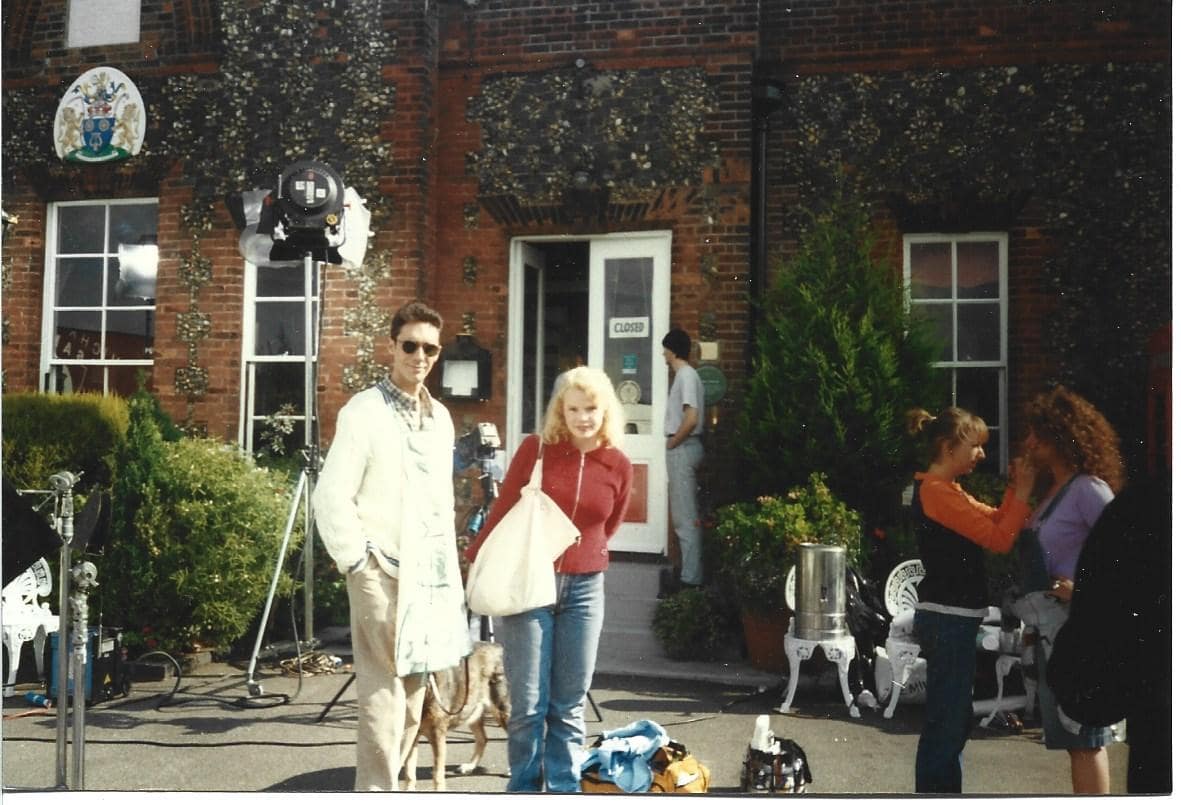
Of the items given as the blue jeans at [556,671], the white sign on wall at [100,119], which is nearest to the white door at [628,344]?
the blue jeans at [556,671]

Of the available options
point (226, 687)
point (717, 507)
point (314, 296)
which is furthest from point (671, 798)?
point (314, 296)

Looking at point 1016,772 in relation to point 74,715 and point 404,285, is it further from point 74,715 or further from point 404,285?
point 74,715

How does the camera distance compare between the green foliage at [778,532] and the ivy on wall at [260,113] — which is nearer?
the green foliage at [778,532]

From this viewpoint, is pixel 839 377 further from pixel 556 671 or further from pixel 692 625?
pixel 556 671

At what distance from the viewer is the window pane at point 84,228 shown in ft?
15.5

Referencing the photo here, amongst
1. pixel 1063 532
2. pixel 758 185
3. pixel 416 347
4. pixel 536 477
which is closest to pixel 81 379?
pixel 416 347

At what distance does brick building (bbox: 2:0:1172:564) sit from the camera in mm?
4113

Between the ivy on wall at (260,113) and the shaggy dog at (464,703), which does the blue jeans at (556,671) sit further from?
the ivy on wall at (260,113)

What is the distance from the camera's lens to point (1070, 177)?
13.5ft

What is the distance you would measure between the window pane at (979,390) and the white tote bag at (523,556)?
66.4 inches

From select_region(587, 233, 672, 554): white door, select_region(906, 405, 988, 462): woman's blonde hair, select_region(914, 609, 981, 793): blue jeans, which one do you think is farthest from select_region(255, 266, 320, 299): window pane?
select_region(914, 609, 981, 793): blue jeans

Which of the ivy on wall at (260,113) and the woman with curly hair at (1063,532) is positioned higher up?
the ivy on wall at (260,113)

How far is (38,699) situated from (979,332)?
14.3 feet

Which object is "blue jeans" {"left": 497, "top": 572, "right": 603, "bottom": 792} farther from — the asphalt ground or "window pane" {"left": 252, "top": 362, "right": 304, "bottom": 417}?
"window pane" {"left": 252, "top": 362, "right": 304, "bottom": 417}
